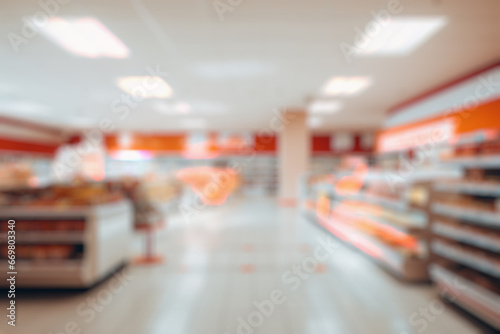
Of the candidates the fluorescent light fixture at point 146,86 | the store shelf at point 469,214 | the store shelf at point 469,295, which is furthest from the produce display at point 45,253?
the fluorescent light fixture at point 146,86

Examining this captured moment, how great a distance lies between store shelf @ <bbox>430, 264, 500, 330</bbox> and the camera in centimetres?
261

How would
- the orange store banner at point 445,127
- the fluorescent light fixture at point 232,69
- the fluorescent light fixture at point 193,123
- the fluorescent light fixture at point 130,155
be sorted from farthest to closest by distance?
the fluorescent light fixture at point 130,155
the fluorescent light fixture at point 193,123
the orange store banner at point 445,127
the fluorescent light fixture at point 232,69

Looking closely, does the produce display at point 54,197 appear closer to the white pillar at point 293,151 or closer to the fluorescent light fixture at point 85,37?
the fluorescent light fixture at point 85,37

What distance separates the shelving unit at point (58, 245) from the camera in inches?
129

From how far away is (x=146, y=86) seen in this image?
7.73 meters

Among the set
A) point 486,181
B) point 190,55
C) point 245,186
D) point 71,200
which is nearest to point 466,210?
point 486,181

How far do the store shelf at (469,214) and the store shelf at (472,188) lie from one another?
0.61 feet

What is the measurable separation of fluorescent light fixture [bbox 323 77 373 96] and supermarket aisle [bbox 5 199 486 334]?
12.7 ft

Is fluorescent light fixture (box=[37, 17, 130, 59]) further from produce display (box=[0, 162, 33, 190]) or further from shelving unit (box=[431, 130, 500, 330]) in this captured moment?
produce display (box=[0, 162, 33, 190])

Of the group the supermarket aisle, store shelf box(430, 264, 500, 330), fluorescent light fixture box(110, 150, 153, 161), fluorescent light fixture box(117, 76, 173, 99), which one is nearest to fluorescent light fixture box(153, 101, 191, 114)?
fluorescent light fixture box(117, 76, 173, 99)

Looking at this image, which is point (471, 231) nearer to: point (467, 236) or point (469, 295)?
point (467, 236)

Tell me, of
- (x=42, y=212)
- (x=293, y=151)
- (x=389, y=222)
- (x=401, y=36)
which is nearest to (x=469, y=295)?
(x=389, y=222)

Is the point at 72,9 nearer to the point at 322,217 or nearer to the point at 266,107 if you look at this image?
the point at 322,217

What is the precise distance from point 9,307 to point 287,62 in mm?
5494
